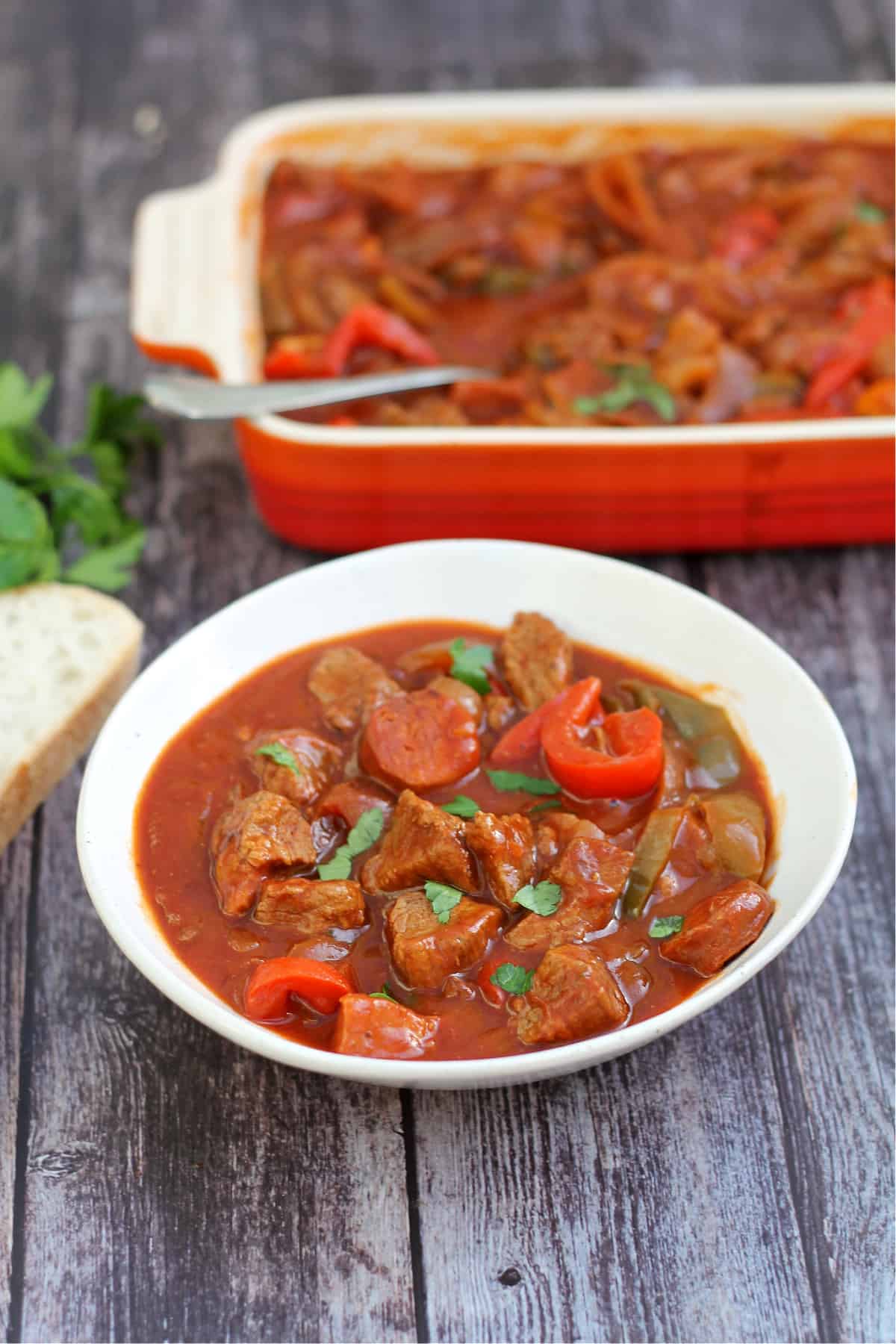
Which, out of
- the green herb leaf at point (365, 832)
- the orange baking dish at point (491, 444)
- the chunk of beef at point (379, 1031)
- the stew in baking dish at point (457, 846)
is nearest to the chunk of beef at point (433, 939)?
the stew in baking dish at point (457, 846)

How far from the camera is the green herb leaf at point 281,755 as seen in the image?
11.1 ft

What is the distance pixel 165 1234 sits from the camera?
312 cm

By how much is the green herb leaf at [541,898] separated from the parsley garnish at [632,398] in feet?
5.89

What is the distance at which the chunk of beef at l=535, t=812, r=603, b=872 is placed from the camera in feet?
10.6

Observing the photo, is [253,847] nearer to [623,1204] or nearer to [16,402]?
[623,1204]

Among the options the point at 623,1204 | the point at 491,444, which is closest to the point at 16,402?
the point at 491,444

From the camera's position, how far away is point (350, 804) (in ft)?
11.0

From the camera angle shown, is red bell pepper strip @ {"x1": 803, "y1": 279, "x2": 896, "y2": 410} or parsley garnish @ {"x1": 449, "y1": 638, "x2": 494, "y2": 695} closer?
parsley garnish @ {"x1": 449, "y1": 638, "x2": 494, "y2": 695}

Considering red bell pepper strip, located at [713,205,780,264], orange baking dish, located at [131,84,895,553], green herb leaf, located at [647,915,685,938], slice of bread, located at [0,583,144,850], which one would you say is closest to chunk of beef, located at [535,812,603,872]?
green herb leaf, located at [647,915,685,938]

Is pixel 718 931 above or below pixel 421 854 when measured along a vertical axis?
below

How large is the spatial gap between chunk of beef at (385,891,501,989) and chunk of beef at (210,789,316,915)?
0.89 ft

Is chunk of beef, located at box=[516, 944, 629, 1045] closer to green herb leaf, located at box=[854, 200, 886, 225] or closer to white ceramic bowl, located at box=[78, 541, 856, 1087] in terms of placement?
white ceramic bowl, located at box=[78, 541, 856, 1087]

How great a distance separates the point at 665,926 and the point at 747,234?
9.76 ft

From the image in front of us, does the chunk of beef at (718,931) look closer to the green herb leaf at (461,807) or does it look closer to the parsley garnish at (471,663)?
the green herb leaf at (461,807)
